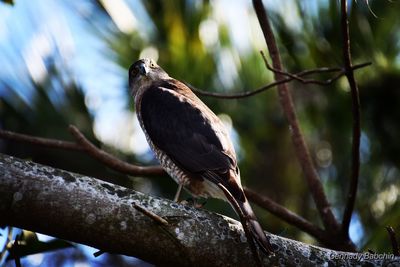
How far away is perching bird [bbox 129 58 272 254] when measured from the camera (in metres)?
3.75

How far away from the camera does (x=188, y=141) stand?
4121 millimetres

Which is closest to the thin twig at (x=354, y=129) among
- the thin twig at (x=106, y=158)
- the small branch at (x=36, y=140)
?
the thin twig at (x=106, y=158)

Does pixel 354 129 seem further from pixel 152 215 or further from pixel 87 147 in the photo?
pixel 87 147

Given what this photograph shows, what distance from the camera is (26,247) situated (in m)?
3.23

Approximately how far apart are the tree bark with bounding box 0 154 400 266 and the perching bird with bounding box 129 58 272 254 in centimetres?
49

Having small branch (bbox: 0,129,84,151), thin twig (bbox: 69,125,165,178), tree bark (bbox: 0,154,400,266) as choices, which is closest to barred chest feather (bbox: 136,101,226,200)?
thin twig (bbox: 69,125,165,178)

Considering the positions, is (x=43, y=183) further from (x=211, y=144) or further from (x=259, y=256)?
(x=211, y=144)

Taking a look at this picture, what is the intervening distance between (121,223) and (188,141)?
5.00 feet

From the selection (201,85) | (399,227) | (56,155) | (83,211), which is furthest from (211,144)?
(56,155)

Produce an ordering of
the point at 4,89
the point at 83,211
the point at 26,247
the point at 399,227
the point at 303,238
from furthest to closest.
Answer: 1. the point at 303,238
2. the point at 4,89
3. the point at 399,227
4. the point at 26,247
5. the point at 83,211

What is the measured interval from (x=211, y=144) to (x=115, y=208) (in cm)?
140

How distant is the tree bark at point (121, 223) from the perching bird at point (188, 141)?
0.49 metres

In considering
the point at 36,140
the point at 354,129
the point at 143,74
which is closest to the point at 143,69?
the point at 143,74

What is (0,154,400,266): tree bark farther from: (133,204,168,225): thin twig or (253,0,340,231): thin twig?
(253,0,340,231): thin twig
